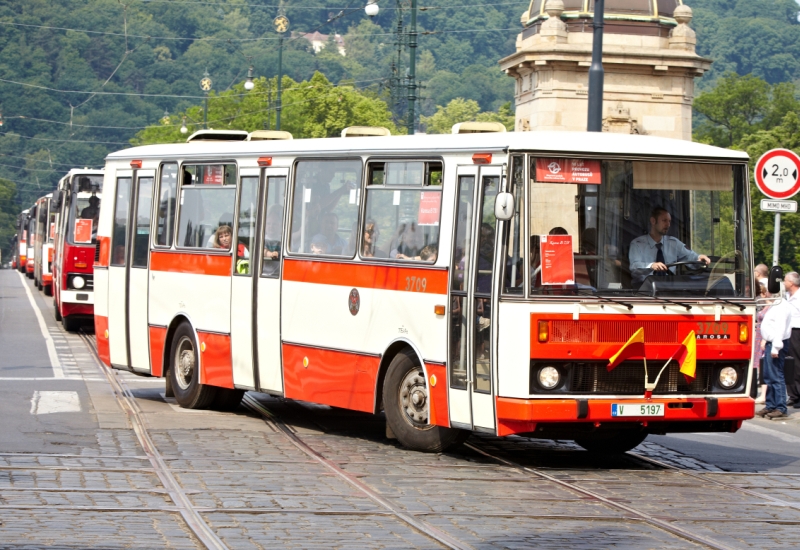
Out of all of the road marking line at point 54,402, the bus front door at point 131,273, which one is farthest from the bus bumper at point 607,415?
the bus front door at point 131,273

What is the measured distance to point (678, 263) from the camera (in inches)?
467

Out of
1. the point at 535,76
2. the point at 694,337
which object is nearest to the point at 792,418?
the point at 694,337

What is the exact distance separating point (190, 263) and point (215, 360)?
46.2 inches

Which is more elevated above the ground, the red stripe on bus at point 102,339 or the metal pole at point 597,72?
the metal pole at point 597,72

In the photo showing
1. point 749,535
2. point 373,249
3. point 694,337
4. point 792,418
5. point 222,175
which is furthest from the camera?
point 792,418

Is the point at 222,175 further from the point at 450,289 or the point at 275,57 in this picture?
the point at 275,57

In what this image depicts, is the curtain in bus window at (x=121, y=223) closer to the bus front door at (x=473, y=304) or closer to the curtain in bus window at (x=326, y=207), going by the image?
the curtain in bus window at (x=326, y=207)

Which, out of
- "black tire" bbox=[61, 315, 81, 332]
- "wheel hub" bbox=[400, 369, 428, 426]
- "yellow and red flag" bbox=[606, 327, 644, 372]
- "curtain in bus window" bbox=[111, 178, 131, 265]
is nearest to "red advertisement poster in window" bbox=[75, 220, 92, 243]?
"black tire" bbox=[61, 315, 81, 332]

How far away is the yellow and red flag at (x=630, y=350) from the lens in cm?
1142

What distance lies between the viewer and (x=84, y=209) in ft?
100

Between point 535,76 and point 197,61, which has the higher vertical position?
point 197,61

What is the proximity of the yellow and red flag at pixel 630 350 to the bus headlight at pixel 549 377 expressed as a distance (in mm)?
410

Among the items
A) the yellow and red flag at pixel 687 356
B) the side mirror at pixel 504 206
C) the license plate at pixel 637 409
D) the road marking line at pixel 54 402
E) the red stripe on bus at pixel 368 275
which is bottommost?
the road marking line at pixel 54 402

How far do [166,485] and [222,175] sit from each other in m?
5.82
